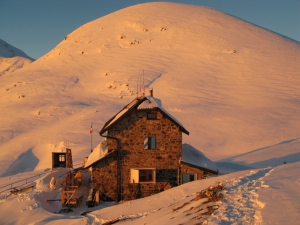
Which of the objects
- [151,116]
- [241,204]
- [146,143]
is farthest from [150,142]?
[241,204]

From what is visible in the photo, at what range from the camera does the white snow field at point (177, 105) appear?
13.7 metres

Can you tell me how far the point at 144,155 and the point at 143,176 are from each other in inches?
43.6

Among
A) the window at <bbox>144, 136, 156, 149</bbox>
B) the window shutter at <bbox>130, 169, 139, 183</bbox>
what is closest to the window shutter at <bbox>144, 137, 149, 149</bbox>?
the window at <bbox>144, 136, 156, 149</bbox>

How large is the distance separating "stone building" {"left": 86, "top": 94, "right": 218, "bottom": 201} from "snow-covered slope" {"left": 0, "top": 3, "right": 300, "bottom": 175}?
14.6m

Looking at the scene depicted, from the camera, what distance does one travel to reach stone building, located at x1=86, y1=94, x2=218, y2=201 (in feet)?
70.1

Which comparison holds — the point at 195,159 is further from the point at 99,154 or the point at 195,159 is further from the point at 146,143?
the point at 99,154

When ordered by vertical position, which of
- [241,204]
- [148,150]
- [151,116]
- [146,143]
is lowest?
[241,204]

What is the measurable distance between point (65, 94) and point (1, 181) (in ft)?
127

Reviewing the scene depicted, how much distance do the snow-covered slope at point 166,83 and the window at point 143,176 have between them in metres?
14.7

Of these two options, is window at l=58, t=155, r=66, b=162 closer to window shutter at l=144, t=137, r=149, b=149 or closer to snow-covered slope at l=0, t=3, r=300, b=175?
snow-covered slope at l=0, t=3, r=300, b=175

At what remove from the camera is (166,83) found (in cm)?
6688

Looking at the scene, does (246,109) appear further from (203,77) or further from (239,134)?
(203,77)

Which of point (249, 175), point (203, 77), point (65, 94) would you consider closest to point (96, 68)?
point (65, 94)

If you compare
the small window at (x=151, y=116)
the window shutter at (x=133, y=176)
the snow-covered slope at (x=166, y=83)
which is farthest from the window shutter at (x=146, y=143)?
the snow-covered slope at (x=166, y=83)
